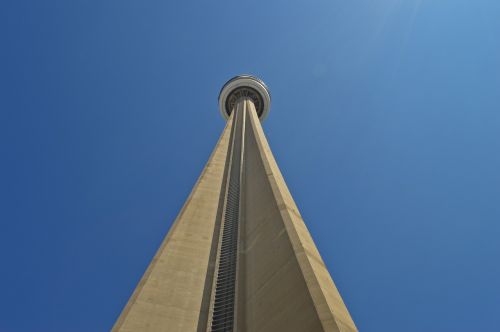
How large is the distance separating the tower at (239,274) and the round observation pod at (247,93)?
24.3 meters

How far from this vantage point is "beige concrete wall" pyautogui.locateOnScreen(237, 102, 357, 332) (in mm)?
6427

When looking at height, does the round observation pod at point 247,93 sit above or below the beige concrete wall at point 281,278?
above

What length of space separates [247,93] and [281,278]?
1319 inches

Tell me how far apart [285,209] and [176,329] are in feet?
13.9

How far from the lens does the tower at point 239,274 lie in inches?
280

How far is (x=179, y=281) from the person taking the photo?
10094 mm

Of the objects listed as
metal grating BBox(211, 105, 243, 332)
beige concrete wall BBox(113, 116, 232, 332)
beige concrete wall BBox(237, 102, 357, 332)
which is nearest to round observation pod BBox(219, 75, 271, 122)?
metal grating BBox(211, 105, 243, 332)

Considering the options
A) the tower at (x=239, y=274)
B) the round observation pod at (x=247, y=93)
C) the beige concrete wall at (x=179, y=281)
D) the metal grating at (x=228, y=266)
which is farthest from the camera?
the round observation pod at (x=247, y=93)

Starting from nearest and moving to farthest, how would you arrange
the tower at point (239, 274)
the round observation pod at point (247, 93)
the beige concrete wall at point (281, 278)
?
the beige concrete wall at point (281, 278) → the tower at point (239, 274) → the round observation pod at point (247, 93)

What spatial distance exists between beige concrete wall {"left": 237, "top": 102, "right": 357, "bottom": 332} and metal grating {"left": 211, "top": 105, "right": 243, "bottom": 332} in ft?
1.08

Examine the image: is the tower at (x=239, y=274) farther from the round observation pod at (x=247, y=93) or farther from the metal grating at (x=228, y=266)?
the round observation pod at (x=247, y=93)

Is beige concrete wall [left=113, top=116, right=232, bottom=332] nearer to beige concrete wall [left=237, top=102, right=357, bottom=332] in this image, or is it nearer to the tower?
the tower

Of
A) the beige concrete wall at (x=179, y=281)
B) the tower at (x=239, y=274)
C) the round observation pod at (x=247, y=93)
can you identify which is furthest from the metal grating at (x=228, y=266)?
the round observation pod at (x=247, y=93)

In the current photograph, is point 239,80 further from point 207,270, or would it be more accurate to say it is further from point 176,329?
point 176,329
